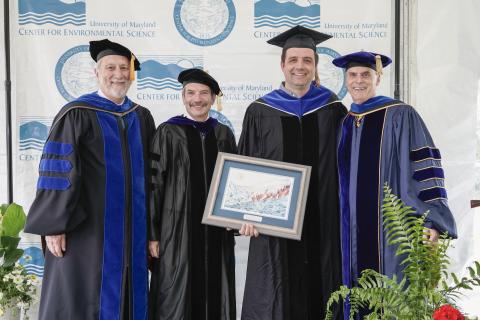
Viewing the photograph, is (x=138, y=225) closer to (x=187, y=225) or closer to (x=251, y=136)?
(x=187, y=225)

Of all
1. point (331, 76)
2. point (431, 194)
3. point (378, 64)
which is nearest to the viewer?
point (431, 194)

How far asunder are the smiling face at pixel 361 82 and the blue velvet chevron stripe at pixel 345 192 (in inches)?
5.8

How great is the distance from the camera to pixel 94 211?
2986 millimetres

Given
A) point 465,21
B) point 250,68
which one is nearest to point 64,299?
point 250,68

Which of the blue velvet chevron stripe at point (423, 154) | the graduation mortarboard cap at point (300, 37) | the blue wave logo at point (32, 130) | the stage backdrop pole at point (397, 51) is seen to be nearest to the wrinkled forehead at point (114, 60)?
the graduation mortarboard cap at point (300, 37)

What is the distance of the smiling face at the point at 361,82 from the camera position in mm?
3006

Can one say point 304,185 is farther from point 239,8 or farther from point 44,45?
point 44,45

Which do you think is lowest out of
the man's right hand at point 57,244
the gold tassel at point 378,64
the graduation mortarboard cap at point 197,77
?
the man's right hand at point 57,244

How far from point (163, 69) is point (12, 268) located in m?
1.89

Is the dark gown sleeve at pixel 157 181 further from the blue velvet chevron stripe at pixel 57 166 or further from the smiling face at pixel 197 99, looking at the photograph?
the blue velvet chevron stripe at pixel 57 166

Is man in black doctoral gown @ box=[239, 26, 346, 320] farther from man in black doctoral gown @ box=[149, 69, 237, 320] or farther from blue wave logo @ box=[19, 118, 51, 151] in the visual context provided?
blue wave logo @ box=[19, 118, 51, 151]

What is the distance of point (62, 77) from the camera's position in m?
4.13

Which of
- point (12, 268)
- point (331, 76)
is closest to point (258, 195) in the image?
point (331, 76)

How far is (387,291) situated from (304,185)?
1533 mm
